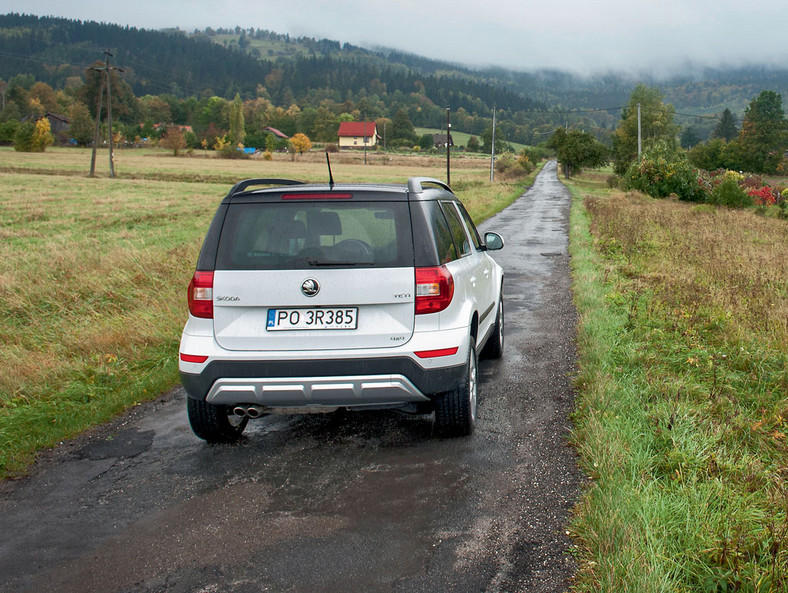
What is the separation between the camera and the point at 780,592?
267 centimetres

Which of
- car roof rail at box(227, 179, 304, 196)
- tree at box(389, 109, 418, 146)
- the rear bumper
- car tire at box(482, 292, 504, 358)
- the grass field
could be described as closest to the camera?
the rear bumper

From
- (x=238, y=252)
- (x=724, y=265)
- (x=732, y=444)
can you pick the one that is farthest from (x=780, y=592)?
(x=724, y=265)

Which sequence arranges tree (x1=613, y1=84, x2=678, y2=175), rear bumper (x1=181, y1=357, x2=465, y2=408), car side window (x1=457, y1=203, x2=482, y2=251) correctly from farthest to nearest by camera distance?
tree (x1=613, y1=84, x2=678, y2=175) → car side window (x1=457, y1=203, x2=482, y2=251) → rear bumper (x1=181, y1=357, x2=465, y2=408)

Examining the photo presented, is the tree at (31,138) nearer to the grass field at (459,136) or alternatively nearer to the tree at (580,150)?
the tree at (580,150)

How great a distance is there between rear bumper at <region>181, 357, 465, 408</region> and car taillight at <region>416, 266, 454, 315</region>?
0.35 m

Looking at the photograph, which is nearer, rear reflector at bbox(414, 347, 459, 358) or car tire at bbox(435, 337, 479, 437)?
rear reflector at bbox(414, 347, 459, 358)

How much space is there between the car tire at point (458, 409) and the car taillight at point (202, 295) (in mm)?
1587

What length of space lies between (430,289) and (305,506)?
1.46 meters

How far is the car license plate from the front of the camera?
412cm

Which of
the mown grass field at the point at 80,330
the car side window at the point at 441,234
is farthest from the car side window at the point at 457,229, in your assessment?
the mown grass field at the point at 80,330

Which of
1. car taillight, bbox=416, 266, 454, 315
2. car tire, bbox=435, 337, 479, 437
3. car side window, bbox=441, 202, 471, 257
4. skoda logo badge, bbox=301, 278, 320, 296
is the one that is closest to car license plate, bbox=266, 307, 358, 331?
skoda logo badge, bbox=301, 278, 320, 296

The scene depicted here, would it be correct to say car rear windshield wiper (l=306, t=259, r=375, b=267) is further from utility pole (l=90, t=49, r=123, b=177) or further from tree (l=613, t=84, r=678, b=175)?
tree (l=613, t=84, r=678, b=175)

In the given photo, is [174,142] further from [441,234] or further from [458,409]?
[458,409]

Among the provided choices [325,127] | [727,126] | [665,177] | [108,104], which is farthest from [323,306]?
[325,127]
